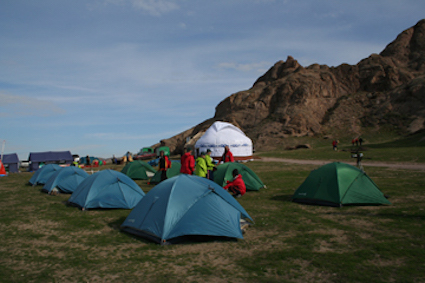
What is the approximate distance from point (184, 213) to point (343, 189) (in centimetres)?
Result: 578

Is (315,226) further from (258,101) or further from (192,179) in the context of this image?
(258,101)

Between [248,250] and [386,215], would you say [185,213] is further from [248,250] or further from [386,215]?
[386,215]

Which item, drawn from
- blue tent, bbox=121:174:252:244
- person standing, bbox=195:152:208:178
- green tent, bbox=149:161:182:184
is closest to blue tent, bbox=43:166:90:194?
green tent, bbox=149:161:182:184

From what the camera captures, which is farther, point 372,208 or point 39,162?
point 39,162

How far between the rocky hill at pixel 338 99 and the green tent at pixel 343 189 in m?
47.2

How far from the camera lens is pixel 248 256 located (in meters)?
6.20

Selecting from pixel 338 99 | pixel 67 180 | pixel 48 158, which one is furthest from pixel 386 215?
pixel 338 99

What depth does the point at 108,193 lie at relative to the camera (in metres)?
11.0

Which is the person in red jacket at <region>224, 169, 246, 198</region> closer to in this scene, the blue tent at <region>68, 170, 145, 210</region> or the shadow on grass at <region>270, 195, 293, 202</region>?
the shadow on grass at <region>270, 195, 293, 202</region>

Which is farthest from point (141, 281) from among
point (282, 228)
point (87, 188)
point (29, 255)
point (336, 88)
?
point (336, 88)

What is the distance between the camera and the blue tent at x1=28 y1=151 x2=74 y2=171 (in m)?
40.2

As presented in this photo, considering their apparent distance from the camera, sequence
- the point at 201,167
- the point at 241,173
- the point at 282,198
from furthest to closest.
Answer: the point at 241,173, the point at 201,167, the point at 282,198

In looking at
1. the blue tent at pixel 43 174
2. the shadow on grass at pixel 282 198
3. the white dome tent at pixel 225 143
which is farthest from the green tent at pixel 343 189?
the white dome tent at pixel 225 143

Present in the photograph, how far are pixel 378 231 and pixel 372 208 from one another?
8.50 ft
